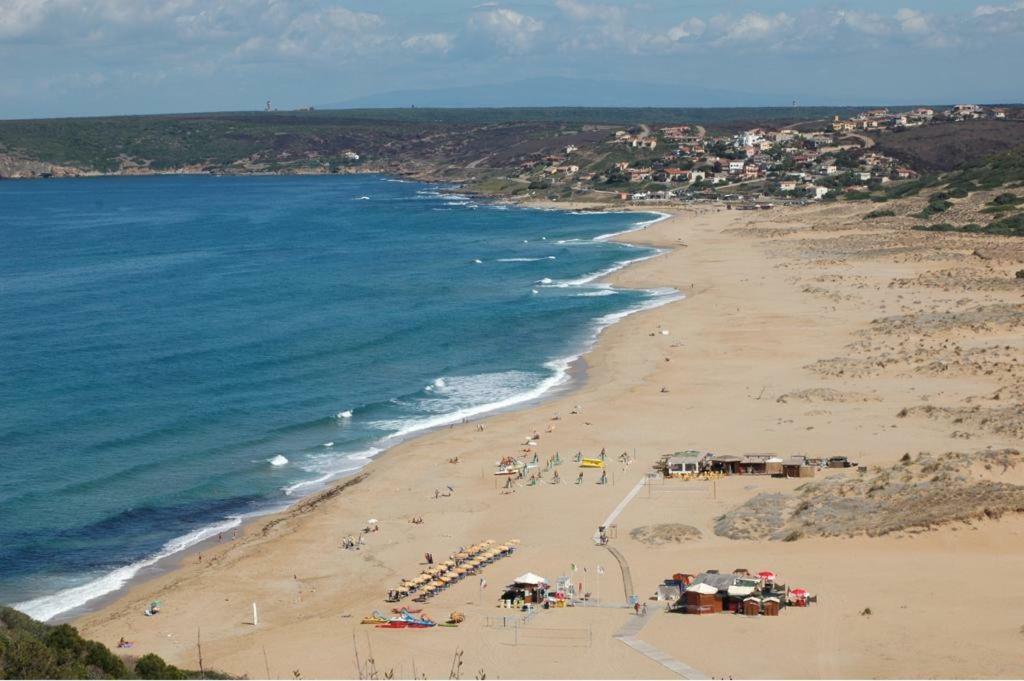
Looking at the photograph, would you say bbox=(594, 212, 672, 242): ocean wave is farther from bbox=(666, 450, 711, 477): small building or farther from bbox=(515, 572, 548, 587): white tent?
bbox=(515, 572, 548, 587): white tent

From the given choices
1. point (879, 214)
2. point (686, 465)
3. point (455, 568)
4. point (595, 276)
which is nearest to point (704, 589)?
point (455, 568)

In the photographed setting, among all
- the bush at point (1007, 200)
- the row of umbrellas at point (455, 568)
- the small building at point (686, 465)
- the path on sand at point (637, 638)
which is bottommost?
the row of umbrellas at point (455, 568)

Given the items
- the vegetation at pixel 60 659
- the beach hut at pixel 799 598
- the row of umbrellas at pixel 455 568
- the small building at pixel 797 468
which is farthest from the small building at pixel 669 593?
the vegetation at pixel 60 659

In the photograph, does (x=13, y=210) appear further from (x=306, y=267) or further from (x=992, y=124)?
(x=992, y=124)

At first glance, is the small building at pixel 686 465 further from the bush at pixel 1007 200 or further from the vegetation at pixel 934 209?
the vegetation at pixel 934 209

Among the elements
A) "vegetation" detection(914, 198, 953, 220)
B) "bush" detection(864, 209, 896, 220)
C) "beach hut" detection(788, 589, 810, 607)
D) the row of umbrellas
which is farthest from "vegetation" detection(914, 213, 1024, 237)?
"beach hut" detection(788, 589, 810, 607)

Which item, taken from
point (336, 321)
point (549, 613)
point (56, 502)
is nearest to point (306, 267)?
point (336, 321)
